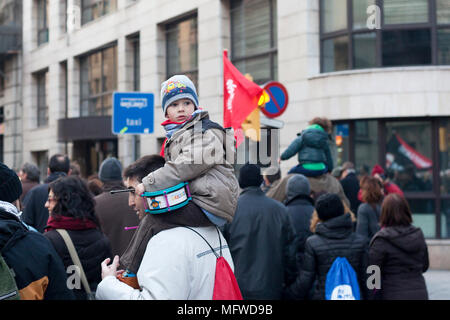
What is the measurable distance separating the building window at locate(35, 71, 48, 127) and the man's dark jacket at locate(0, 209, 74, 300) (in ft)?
90.5

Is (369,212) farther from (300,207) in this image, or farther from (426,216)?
(426,216)

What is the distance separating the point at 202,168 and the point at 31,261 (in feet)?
3.41

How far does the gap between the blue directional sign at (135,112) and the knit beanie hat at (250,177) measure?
15.3 ft

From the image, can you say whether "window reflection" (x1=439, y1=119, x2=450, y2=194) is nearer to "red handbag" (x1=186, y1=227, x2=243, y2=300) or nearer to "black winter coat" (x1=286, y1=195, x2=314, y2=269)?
"black winter coat" (x1=286, y1=195, x2=314, y2=269)

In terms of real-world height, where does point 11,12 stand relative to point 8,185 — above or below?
above

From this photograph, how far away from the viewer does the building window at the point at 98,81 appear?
23.6m

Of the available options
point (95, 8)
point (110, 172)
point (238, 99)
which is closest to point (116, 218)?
point (110, 172)

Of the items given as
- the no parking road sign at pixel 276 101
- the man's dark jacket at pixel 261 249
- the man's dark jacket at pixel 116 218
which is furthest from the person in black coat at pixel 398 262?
the no parking road sign at pixel 276 101

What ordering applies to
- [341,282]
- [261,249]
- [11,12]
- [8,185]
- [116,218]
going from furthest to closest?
[11,12], [261,249], [116,218], [341,282], [8,185]

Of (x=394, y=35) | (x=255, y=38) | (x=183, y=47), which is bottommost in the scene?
(x=394, y=35)

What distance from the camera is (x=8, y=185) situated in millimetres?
3412

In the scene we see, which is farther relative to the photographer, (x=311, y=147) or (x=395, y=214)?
(x=311, y=147)

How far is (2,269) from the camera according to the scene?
3010 millimetres
